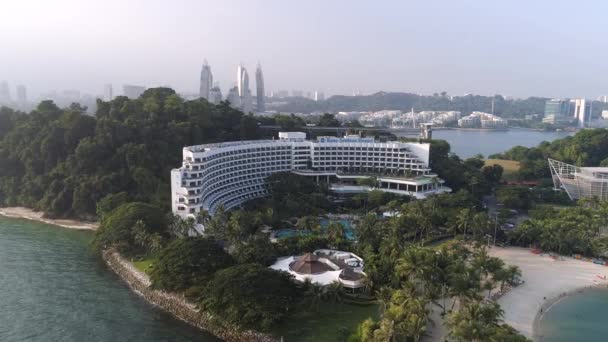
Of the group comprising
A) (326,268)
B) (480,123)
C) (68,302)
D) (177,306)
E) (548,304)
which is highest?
(480,123)

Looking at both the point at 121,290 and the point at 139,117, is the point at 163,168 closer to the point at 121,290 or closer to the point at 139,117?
the point at 139,117

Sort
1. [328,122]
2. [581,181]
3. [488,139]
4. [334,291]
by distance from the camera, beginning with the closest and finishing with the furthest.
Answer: [334,291] < [581,181] < [328,122] < [488,139]

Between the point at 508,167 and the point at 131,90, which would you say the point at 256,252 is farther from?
the point at 131,90

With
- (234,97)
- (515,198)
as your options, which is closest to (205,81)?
(234,97)

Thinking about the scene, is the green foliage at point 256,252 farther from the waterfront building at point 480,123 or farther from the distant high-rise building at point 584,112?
the distant high-rise building at point 584,112

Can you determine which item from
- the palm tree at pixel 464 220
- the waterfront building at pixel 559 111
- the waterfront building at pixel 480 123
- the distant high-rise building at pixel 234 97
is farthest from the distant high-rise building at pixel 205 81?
the waterfront building at pixel 559 111
